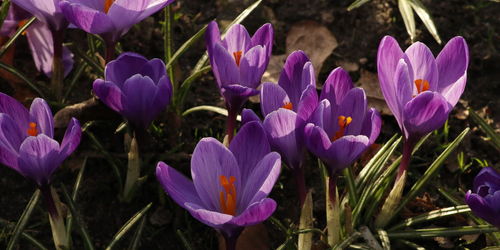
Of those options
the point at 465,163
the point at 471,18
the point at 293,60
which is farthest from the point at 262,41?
the point at 471,18

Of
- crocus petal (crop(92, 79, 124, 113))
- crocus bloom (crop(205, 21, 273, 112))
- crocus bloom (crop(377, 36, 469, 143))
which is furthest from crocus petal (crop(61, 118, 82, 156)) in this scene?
crocus bloom (crop(377, 36, 469, 143))

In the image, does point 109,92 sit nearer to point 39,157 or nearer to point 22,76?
point 39,157

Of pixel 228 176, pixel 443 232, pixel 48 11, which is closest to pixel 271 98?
pixel 228 176

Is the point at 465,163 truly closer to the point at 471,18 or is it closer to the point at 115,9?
the point at 471,18

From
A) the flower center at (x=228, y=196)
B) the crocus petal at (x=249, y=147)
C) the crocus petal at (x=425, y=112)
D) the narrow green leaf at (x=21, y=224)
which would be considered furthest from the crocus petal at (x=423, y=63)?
the narrow green leaf at (x=21, y=224)

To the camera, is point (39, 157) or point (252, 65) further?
point (252, 65)
